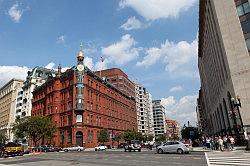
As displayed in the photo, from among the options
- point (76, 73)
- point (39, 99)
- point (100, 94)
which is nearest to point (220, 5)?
point (76, 73)

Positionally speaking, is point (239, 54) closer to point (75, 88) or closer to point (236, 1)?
point (236, 1)

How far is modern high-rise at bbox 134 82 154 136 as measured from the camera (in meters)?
155

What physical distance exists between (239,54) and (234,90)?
580 centimetres

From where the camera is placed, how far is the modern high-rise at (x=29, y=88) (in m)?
119

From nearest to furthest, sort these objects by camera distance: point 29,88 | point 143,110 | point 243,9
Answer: point 243,9, point 29,88, point 143,110

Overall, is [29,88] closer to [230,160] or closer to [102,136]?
[102,136]

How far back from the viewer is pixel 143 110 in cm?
16188

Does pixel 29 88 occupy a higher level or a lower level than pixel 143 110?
higher

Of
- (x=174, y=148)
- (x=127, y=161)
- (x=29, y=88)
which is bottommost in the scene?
(x=127, y=161)

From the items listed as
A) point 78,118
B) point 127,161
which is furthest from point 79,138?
point 127,161

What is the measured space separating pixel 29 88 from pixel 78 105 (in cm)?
5417

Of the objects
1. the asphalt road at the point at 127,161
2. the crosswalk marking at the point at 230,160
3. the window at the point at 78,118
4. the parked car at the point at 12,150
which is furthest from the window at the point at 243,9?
the window at the point at 78,118

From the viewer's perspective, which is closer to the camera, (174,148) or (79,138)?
(174,148)

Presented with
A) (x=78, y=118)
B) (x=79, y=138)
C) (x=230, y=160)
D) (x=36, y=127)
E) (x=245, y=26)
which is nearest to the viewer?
(x=230, y=160)
